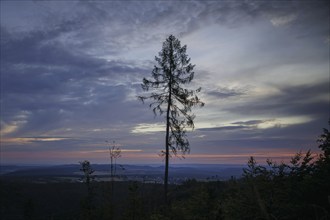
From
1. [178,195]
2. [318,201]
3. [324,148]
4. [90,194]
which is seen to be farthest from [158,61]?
[178,195]

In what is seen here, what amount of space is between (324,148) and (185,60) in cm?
1692

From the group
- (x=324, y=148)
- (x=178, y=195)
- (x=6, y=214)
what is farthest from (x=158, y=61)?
(x=6, y=214)

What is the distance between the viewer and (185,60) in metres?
23.9

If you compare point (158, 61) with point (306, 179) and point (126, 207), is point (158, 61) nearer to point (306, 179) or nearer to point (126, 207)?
point (126, 207)

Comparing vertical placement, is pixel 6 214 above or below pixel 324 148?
below

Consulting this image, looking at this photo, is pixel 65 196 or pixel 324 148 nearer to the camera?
pixel 324 148

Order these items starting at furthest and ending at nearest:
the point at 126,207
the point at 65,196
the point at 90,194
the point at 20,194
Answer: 1. the point at 65,196
2. the point at 20,194
3. the point at 90,194
4. the point at 126,207

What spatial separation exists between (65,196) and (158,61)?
108 metres

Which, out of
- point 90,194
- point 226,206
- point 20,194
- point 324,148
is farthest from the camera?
point 20,194

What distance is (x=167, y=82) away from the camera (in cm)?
2348

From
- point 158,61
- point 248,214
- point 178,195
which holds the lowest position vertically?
point 178,195

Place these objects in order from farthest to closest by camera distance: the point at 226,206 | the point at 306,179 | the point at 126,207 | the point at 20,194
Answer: the point at 20,194 → the point at 126,207 → the point at 226,206 → the point at 306,179

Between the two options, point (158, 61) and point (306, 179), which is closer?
point (306, 179)

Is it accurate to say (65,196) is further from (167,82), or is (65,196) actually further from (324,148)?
(324,148)
